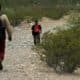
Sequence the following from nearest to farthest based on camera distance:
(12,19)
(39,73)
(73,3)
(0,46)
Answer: (0,46), (39,73), (12,19), (73,3)

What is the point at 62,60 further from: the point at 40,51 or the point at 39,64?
the point at 39,64

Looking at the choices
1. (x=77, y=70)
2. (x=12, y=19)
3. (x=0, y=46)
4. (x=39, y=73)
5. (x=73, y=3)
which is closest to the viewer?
(x=0, y=46)

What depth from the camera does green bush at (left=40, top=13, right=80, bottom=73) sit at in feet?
49.3

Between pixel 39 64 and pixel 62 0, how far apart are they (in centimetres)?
6935

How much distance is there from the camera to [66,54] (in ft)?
49.7

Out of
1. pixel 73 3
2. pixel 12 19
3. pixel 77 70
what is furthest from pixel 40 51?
pixel 73 3

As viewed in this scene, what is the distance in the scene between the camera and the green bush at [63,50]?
15.0 m

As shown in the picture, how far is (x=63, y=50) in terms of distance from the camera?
15.0 metres

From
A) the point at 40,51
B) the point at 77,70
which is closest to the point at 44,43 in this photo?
the point at 40,51

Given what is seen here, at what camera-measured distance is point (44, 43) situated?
15.5 m

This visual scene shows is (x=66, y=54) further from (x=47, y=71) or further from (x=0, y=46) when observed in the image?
(x=0, y=46)

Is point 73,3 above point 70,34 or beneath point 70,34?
beneath

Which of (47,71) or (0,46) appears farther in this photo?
(47,71)

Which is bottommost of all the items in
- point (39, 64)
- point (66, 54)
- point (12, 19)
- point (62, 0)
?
point (62, 0)
